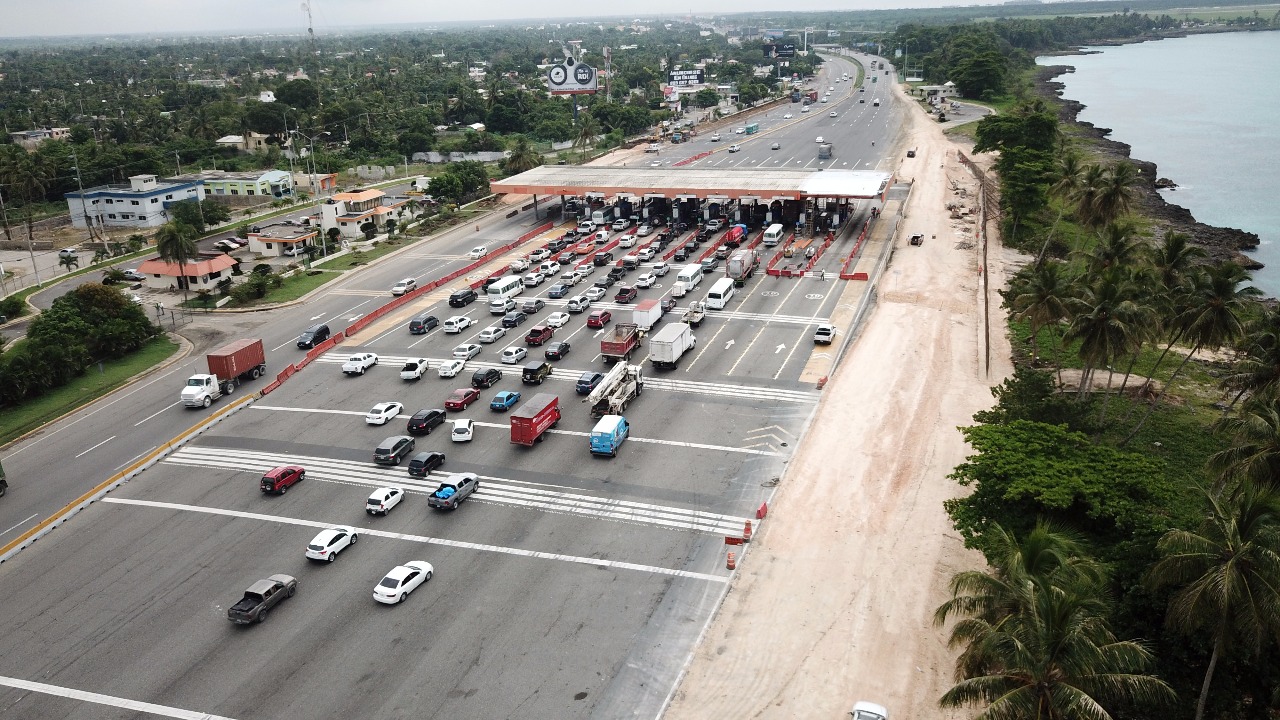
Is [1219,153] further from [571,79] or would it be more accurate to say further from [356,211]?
[356,211]

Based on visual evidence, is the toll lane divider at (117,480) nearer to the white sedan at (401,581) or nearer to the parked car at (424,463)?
the parked car at (424,463)

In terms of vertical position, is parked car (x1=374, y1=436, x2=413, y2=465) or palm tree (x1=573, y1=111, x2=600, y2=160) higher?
palm tree (x1=573, y1=111, x2=600, y2=160)

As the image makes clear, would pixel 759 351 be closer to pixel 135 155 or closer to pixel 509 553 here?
pixel 509 553

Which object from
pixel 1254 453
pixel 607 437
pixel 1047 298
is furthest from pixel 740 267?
pixel 1254 453

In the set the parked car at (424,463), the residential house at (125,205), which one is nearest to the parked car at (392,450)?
the parked car at (424,463)

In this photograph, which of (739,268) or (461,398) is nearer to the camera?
(461,398)

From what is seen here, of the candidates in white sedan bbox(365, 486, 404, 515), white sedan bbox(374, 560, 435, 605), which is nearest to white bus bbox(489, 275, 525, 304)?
white sedan bbox(365, 486, 404, 515)

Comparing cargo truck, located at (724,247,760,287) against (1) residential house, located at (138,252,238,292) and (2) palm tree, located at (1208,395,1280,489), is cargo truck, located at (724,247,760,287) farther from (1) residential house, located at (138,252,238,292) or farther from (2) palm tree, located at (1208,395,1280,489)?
(1) residential house, located at (138,252,238,292)
